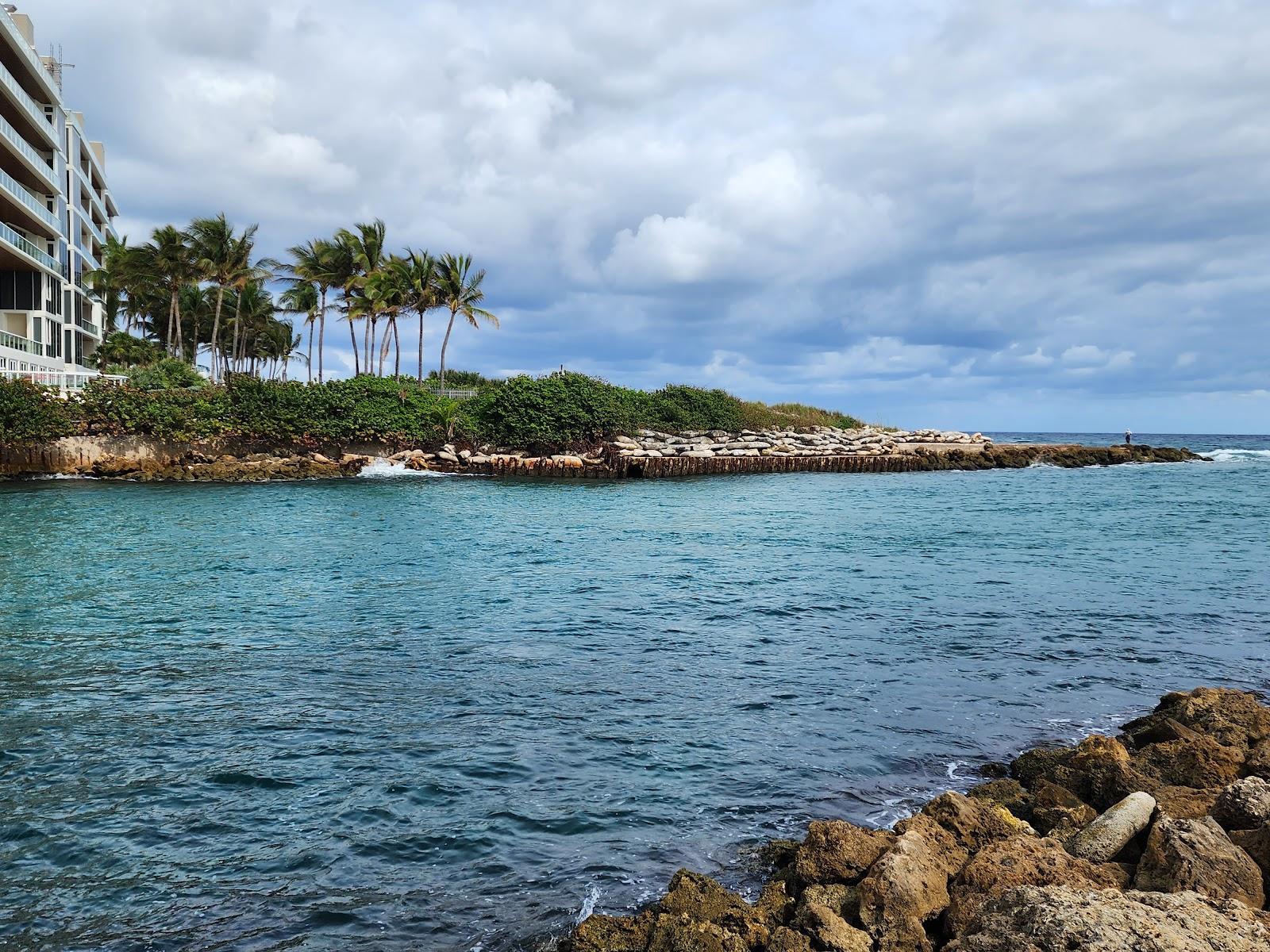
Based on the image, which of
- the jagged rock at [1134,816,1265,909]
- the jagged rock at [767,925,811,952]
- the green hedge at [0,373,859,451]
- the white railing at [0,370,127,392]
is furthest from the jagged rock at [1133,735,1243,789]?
the white railing at [0,370,127,392]

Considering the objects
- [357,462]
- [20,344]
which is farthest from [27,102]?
[357,462]

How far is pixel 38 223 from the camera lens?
55719mm

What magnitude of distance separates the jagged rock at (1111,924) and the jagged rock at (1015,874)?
58cm

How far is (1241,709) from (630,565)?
1377 cm

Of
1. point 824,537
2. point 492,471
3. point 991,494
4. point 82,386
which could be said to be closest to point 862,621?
point 824,537

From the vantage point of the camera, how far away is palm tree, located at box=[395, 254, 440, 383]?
6421cm

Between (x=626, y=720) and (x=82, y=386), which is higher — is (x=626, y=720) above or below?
below

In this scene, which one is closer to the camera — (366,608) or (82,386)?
(366,608)

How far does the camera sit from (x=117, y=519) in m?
28.0

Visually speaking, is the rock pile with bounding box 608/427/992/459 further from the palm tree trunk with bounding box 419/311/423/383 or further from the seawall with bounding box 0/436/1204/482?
the palm tree trunk with bounding box 419/311/423/383

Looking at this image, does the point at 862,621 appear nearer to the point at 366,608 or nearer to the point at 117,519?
the point at 366,608

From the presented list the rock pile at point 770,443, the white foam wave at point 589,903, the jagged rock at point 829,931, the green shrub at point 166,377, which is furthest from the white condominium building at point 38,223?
the jagged rock at point 829,931

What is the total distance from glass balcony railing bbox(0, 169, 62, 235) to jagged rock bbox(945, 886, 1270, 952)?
196 feet

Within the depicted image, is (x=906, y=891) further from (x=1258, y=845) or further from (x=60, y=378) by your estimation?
(x=60, y=378)
